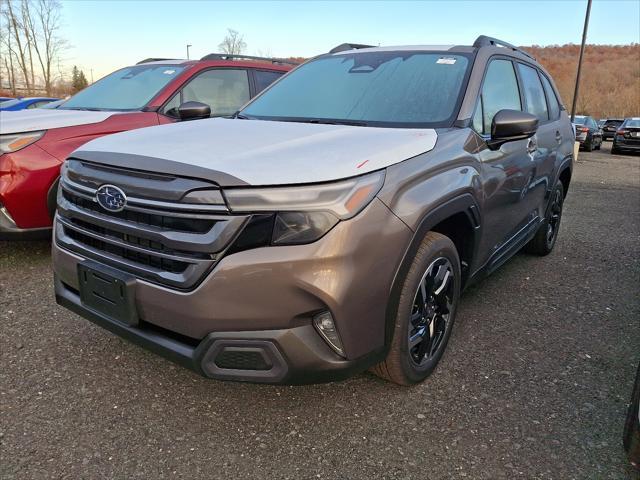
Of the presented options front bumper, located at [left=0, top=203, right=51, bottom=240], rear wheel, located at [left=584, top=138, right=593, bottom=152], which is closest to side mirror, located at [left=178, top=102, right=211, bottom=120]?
front bumper, located at [left=0, top=203, right=51, bottom=240]

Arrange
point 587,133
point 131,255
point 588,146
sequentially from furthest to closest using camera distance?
point 588,146, point 587,133, point 131,255

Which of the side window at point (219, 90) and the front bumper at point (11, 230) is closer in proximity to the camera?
the front bumper at point (11, 230)

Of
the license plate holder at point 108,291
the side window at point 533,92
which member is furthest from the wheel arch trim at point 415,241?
the side window at point 533,92

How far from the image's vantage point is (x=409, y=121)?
8.91ft

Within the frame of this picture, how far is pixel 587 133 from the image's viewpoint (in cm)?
1928

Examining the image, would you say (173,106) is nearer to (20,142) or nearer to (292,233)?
(20,142)

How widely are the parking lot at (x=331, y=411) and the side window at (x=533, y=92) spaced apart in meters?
1.55

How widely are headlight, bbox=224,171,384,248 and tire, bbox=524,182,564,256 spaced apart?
3.21 meters

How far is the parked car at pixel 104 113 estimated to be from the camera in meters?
3.85

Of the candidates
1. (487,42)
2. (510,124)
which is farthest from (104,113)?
(510,124)

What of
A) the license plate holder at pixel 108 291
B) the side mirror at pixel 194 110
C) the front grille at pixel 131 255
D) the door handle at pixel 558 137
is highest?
the side mirror at pixel 194 110

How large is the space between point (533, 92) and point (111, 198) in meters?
3.30

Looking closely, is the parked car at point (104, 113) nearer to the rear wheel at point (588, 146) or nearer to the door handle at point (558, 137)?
the door handle at point (558, 137)

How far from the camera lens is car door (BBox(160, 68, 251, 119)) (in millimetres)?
4887
